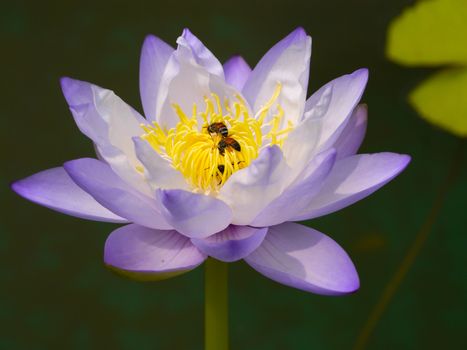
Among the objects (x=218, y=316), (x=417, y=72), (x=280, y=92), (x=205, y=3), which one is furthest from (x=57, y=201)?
(x=417, y=72)

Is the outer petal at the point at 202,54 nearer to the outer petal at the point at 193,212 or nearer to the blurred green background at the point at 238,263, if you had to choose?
the outer petal at the point at 193,212

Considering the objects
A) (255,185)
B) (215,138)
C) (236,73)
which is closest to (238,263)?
(236,73)

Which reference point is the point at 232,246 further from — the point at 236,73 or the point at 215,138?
the point at 236,73

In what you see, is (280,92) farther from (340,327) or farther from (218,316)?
(340,327)

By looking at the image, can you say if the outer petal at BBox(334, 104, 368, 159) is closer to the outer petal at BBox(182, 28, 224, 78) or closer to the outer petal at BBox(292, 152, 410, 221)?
the outer petal at BBox(292, 152, 410, 221)

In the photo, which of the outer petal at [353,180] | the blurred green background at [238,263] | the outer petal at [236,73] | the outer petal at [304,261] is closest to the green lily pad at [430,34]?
the blurred green background at [238,263]

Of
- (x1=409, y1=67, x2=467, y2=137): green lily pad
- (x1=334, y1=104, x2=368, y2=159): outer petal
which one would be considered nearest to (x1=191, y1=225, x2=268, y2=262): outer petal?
(x1=334, y1=104, x2=368, y2=159): outer petal
